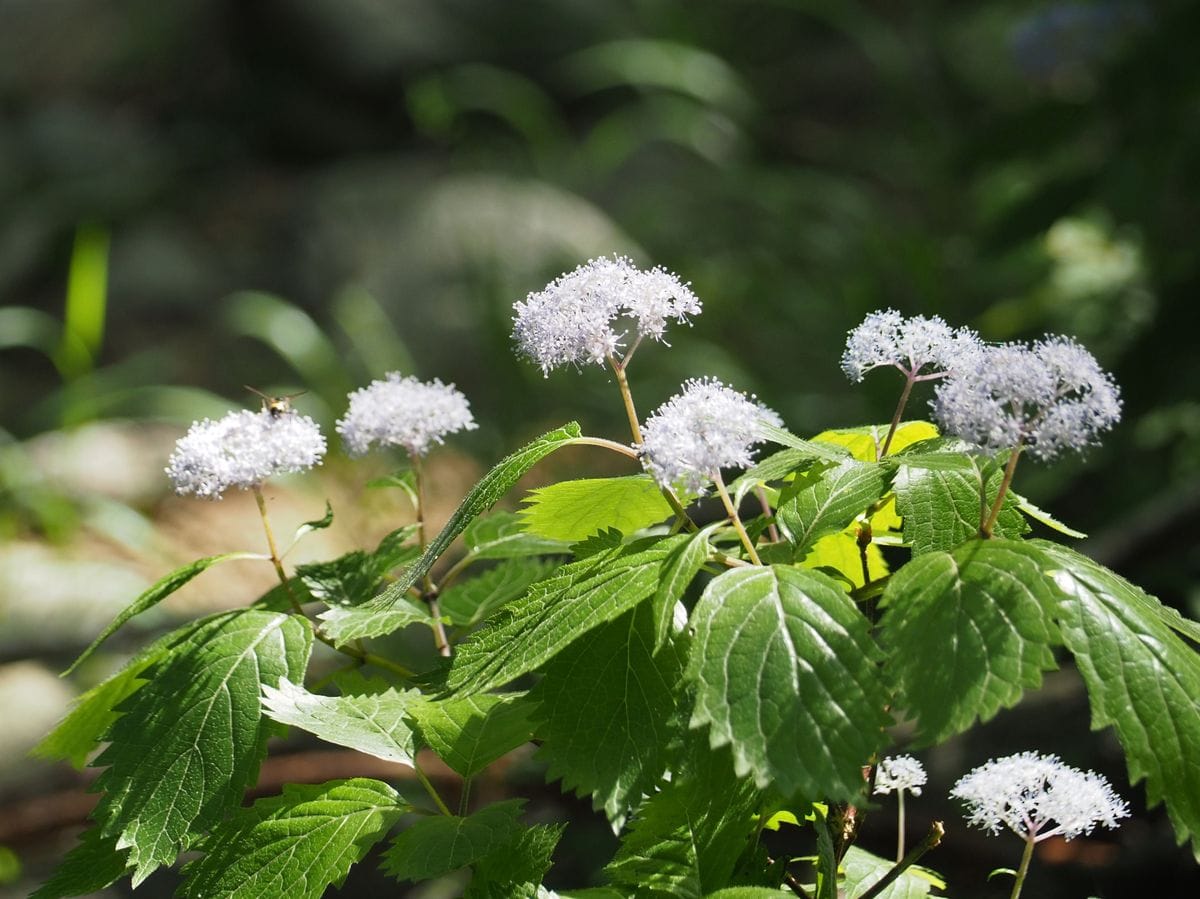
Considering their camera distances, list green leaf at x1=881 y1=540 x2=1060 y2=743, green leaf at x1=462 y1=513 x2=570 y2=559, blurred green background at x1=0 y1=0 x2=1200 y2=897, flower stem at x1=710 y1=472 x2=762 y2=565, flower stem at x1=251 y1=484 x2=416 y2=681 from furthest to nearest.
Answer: blurred green background at x1=0 y1=0 x2=1200 y2=897 < green leaf at x1=462 y1=513 x2=570 y2=559 < flower stem at x1=251 y1=484 x2=416 y2=681 < flower stem at x1=710 y1=472 x2=762 y2=565 < green leaf at x1=881 y1=540 x2=1060 y2=743

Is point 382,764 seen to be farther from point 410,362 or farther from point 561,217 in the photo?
point 561,217

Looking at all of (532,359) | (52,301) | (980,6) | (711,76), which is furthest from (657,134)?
(532,359)

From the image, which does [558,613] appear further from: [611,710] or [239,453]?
[239,453]

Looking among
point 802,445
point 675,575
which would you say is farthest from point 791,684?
point 802,445

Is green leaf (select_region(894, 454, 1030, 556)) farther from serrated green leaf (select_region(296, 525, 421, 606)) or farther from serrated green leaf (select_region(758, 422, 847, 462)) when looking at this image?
serrated green leaf (select_region(296, 525, 421, 606))

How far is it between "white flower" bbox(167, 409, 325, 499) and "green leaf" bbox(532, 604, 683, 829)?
0.33m

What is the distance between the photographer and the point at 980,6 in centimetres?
681

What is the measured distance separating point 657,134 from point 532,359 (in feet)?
17.5

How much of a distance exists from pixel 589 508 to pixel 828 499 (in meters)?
0.23

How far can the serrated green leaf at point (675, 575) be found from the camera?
71cm

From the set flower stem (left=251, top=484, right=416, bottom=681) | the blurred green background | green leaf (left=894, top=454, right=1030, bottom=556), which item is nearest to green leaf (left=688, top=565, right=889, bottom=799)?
green leaf (left=894, top=454, right=1030, bottom=556)

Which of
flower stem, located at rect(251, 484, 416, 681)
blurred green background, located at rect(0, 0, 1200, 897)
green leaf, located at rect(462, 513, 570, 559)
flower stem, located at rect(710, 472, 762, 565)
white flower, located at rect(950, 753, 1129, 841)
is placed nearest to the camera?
flower stem, located at rect(710, 472, 762, 565)

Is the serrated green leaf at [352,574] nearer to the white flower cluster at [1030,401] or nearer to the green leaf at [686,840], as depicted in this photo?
the green leaf at [686,840]

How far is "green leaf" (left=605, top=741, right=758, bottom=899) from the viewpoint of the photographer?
2.80 ft
